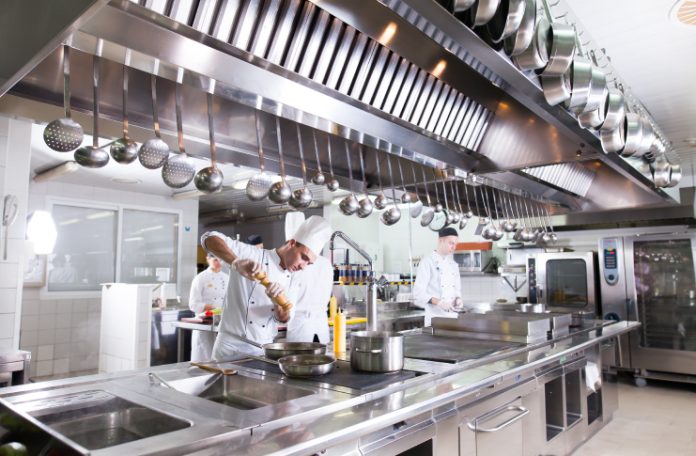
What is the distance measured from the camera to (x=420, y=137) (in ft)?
8.49

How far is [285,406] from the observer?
1.45 m

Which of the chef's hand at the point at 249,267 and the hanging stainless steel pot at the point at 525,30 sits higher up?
the hanging stainless steel pot at the point at 525,30

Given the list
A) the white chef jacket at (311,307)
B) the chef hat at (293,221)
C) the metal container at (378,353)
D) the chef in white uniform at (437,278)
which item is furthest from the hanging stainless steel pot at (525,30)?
the chef in white uniform at (437,278)

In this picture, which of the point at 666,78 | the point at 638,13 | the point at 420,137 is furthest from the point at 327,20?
the point at 666,78

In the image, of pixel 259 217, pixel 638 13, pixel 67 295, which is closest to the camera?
pixel 638 13

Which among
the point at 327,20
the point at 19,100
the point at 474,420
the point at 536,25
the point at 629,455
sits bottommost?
the point at 629,455

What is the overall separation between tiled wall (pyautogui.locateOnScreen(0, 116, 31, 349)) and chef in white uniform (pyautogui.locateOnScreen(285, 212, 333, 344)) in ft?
7.09

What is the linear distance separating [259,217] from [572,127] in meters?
8.50

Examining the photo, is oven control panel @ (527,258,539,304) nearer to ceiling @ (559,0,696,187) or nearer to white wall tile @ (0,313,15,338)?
ceiling @ (559,0,696,187)

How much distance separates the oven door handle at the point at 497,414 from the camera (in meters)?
1.92

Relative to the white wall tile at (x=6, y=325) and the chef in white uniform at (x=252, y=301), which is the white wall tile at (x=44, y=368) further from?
the chef in white uniform at (x=252, y=301)

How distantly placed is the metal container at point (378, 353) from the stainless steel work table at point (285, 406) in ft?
0.39

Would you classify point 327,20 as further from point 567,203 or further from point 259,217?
point 259,217

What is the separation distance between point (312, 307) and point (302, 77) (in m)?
2.10
